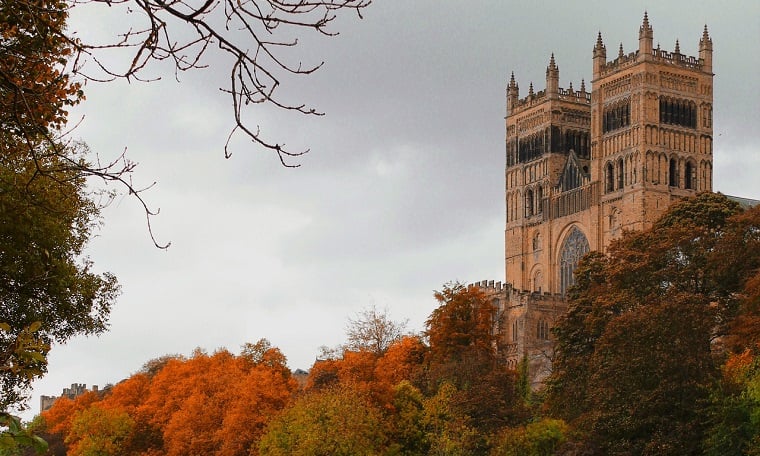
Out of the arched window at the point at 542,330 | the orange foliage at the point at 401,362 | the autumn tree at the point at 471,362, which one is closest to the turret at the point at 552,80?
the arched window at the point at 542,330

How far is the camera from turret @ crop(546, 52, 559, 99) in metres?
106

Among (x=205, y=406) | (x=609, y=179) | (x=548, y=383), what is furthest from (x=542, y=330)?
(x=548, y=383)

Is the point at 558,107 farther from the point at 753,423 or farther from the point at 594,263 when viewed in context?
the point at 753,423

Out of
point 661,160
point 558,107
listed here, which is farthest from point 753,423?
point 558,107

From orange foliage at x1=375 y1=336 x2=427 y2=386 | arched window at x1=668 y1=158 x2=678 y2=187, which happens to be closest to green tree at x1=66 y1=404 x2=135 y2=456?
orange foliage at x1=375 y1=336 x2=427 y2=386

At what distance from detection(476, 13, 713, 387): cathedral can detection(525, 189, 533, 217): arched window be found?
3.6 inches

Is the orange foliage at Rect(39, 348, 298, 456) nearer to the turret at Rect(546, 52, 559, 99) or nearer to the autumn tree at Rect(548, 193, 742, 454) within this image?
the autumn tree at Rect(548, 193, 742, 454)

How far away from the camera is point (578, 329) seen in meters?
54.5

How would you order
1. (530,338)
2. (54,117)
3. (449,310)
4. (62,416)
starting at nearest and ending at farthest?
(54,117) → (449,310) → (530,338) → (62,416)

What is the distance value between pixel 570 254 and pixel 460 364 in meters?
40.2

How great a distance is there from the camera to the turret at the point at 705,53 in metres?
98.8

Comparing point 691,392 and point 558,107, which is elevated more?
point 558,107

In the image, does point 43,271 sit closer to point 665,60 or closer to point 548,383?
point 548,383

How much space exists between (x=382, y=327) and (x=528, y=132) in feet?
124
